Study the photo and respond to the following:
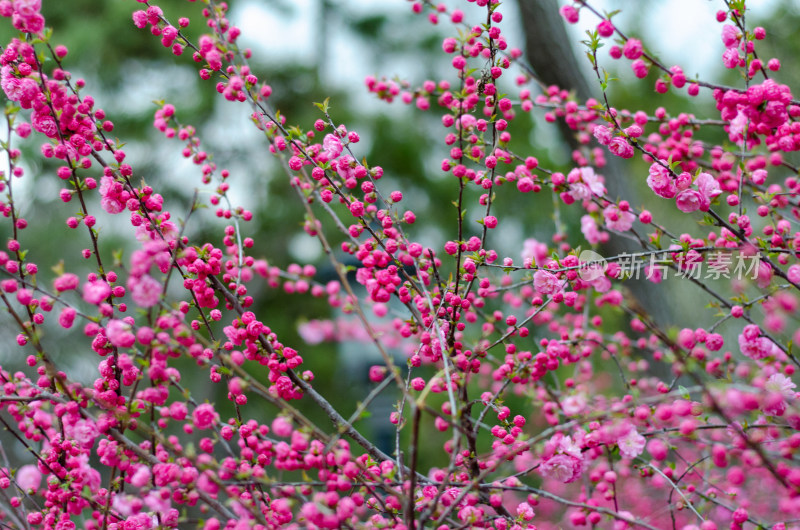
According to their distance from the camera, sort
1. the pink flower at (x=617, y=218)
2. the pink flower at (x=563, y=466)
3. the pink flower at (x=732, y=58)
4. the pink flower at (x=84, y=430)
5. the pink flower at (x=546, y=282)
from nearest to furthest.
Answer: the pink flower at (x=84, y=430), the pink flower at (x=563, y=466), the pink flower at (x=546, y=282), the pink flower at (x=732, y=58), the pink flower at (x=617, y=218)

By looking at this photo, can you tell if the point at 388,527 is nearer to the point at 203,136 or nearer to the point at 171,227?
the point at 171,227

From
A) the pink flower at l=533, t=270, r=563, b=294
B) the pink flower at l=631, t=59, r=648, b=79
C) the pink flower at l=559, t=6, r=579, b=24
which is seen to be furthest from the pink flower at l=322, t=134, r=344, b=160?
the pink flower at l=631, t=59, r=648, b=79

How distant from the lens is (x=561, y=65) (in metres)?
2.68

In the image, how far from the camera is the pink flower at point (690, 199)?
1295 millimetres

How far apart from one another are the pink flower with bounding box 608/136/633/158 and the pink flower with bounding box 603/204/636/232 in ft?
0.73

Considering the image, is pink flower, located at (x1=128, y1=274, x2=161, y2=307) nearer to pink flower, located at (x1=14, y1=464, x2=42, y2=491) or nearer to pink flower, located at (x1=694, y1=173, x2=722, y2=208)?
pink flower, located at (x1=14, y1=464, x2=42, y2=491)

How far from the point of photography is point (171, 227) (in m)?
1.28

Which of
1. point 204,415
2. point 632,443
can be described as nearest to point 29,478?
point 204,415

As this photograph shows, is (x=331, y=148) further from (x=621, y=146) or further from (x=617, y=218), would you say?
(x=617, y=218)

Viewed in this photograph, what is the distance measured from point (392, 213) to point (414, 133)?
323 cm

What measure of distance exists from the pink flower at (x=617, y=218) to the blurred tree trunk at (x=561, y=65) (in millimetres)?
1145

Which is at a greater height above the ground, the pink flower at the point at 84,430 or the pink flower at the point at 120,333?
the pink flower at the point at 120,333

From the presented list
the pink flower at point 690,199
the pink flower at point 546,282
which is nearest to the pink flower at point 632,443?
the pink flower at point 546,282

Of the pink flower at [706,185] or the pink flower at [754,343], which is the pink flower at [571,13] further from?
the pink flower at [754,343]
